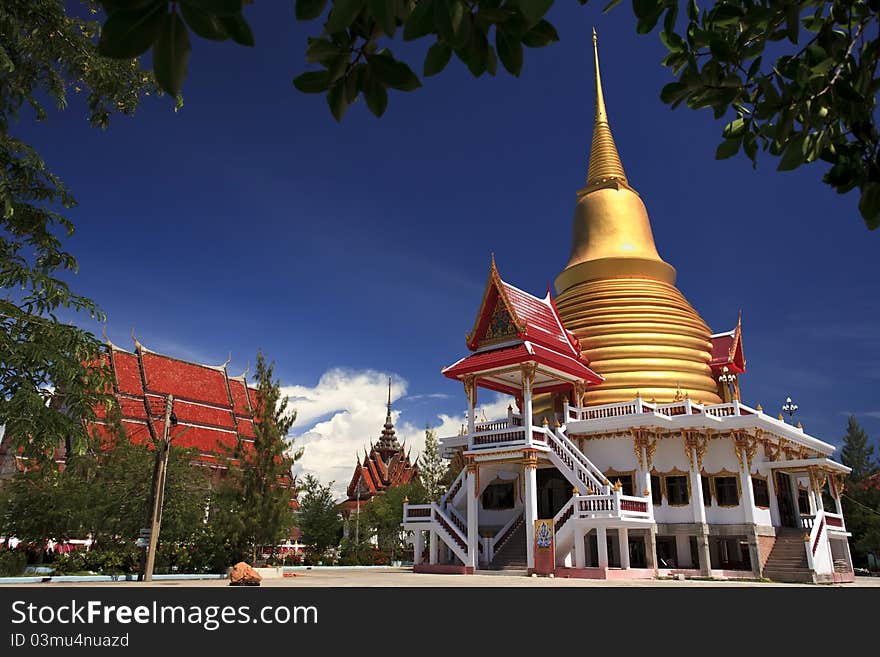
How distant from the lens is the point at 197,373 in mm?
44844

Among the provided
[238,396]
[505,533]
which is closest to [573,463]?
[505,533]

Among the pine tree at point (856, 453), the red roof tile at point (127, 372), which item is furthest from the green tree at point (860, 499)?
the red roof tile at point (127, 372)

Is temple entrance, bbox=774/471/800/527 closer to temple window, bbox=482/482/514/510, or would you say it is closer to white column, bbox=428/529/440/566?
temple window, bbox=482/482/514/510

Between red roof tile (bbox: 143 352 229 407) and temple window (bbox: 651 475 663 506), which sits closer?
temple window (bbox: 651 475 663 506)

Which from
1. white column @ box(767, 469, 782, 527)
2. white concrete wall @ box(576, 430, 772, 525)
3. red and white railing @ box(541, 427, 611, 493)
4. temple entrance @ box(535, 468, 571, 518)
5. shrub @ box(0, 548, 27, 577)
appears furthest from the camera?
temple entrance @ box(535, 468, 571, 518)

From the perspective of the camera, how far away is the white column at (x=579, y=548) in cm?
2138

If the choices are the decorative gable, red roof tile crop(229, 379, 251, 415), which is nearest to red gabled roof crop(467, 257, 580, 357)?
the decorative gable

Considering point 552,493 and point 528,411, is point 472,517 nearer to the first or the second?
point 552,493

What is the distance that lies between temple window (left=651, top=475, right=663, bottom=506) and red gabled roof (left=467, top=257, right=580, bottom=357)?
220 inches

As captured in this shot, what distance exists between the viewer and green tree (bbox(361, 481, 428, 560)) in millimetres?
41594

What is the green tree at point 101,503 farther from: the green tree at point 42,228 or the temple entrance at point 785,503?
the temple entrance at point 785,503
